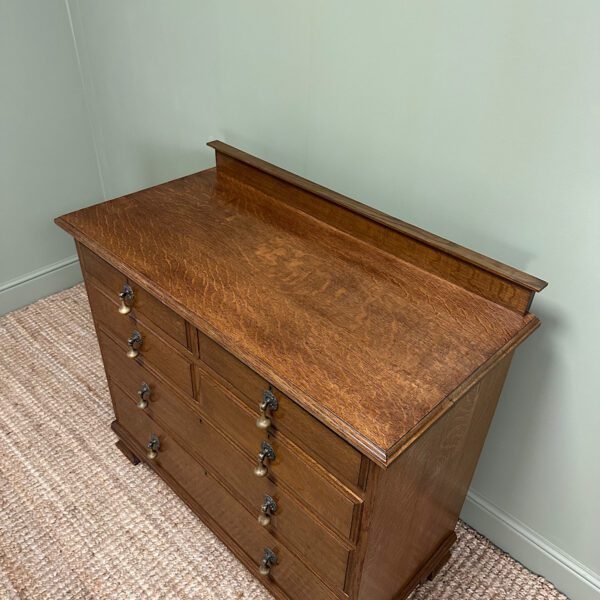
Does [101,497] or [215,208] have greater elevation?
[215,208]

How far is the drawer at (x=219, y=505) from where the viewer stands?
3.63 ft

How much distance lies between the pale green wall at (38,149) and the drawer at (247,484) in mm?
895

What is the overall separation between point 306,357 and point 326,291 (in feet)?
0.56

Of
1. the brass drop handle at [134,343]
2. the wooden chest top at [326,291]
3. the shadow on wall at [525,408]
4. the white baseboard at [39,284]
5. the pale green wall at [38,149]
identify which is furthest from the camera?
the white baseboard at [39,284]

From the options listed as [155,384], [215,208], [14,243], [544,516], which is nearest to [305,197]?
[215,208]

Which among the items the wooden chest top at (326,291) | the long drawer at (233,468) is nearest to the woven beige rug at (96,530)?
the long drawer at (233,468)

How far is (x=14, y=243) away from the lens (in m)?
2.00

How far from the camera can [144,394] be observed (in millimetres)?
1302

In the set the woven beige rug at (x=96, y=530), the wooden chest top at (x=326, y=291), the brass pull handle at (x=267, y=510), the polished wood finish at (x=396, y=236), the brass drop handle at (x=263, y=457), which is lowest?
the woven beige rug at (x=96, y=530)

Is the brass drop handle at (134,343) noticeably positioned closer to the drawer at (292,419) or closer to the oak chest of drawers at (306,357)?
the oak chest of drawers at (306,357)

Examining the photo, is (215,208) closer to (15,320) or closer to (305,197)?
(305,197)

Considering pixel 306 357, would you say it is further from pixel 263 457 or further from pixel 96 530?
pixel 96 530

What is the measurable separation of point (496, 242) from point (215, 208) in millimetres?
571

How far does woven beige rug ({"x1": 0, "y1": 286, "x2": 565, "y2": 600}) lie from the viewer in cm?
130
